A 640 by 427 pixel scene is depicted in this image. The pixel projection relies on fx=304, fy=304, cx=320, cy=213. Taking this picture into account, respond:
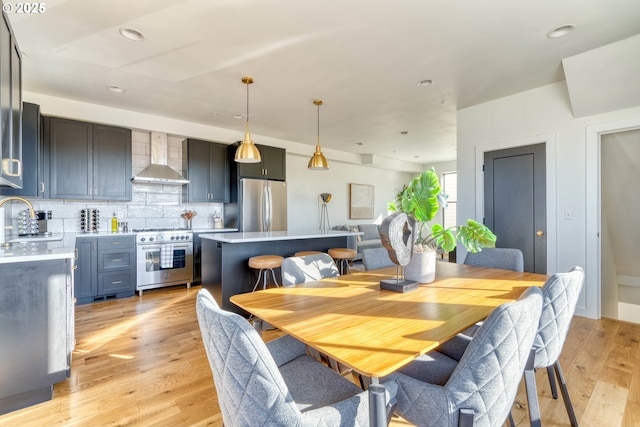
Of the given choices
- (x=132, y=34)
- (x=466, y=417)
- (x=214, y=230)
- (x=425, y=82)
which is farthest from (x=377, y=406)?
(x=214, y=230)

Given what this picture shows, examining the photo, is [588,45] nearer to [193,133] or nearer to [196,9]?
[196,9]

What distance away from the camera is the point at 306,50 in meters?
2.73

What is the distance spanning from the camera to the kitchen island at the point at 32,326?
1.71 m

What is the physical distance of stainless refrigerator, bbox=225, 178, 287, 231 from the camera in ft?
Answer: 16.4

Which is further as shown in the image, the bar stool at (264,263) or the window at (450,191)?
the window at (450,191)

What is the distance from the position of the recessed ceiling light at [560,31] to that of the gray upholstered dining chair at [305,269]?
8.42 feet

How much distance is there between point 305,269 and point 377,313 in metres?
0.72

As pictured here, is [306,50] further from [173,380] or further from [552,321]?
[173,380]

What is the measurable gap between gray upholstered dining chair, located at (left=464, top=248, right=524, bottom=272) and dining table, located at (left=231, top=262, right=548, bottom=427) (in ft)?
1.09

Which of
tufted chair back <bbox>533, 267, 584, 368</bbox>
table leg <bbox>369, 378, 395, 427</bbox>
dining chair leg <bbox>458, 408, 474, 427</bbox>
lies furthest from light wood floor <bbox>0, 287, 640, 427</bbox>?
table leg <bbox>369, 378, 395, 427</bbox>

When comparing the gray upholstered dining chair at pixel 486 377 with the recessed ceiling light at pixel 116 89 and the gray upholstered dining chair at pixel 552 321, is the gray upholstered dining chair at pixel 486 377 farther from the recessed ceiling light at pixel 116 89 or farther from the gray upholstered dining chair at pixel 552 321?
the recessed ceiling light at pixel 116 89

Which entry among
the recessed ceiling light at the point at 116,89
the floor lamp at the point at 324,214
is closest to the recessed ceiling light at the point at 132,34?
the recessed ceiling light at the point at 116,89

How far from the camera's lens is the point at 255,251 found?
3.42m

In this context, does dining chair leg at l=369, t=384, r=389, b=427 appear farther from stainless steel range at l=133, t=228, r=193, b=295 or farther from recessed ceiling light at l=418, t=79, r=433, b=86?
stainless steel range at l=133, t=228, r=193, b=295
